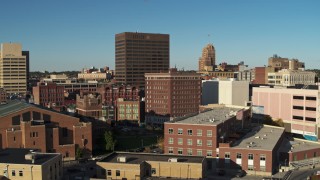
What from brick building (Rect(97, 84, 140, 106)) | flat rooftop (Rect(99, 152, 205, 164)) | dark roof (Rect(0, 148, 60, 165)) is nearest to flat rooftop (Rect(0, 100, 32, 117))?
dark roof (Rect(0, 148, 60, 165))

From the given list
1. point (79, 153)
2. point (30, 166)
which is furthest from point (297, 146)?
point (30, 166)

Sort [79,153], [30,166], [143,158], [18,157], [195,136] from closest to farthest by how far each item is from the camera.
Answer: [30,166] < [18,157] < [143,158] < [195,136] < [79,153]

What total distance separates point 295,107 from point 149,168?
73987mm

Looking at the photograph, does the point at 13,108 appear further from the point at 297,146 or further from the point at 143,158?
the point at 297,146

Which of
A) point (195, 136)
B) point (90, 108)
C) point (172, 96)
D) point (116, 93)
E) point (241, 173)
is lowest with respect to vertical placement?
point (241, 173)

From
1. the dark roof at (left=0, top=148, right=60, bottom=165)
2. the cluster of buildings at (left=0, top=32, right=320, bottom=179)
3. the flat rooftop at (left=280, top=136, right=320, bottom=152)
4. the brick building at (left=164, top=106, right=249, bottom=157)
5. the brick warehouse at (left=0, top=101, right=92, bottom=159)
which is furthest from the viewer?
the flat rooftop at (left=280, top=136, right=320, bottom=152)

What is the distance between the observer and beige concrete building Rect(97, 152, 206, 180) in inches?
2434

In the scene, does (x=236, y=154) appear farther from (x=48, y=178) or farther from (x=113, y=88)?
(x=113, y=88)

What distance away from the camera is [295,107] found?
124m

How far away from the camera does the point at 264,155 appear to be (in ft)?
248

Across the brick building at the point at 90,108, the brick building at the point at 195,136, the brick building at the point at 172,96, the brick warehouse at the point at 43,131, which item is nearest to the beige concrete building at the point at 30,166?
the brick warehouse at the point at 43,131

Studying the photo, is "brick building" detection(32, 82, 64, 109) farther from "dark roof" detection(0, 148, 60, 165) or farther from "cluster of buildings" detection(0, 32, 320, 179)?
"dark roof" detection(0, 148, 60, 165)

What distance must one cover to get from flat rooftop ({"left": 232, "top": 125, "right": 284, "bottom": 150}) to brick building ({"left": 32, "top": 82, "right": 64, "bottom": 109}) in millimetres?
115487

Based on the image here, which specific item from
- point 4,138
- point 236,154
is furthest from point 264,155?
point 4,138
